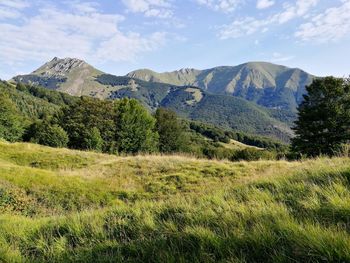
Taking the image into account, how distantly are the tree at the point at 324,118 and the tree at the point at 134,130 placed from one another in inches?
1334

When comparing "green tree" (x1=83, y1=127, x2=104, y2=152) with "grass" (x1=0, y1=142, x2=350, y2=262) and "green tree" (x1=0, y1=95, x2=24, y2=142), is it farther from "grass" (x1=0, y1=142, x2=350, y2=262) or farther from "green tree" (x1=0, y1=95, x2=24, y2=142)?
"grass" (x1=0, y1=142, x2=350, y2=262)

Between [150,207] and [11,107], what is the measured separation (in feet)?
261

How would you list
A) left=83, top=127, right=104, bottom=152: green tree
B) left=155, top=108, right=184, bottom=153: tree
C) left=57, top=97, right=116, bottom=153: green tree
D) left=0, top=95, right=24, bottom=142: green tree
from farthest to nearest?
1. left=155, top=108, right=184, bottom=153: tree
2. left=0, top=95, right=24, bottom=142: green tree
3. left=57, top=97, right=116, bottom=153: green tree
4. left=83, top=127, right=104, bottom=152: green tree

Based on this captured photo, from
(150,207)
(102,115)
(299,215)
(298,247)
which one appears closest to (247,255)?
(298,247)

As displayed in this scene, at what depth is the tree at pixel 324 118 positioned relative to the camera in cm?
4016

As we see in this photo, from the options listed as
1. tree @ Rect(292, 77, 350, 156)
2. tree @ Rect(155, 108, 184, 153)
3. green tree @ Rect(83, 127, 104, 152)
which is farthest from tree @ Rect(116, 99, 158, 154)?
tree @ Rect(292, 77, 350, 156)

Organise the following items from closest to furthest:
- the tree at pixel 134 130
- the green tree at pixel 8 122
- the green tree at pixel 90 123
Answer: the green tree at pixel 90 123 < the tree at pixel 134 130 < the green tree at pixel 8 122

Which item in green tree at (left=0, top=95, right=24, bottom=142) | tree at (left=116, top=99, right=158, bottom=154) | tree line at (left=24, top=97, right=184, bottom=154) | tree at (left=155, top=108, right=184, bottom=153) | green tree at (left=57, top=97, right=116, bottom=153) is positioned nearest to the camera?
green tree at (left=57, top=97, right=116, bottom=153)

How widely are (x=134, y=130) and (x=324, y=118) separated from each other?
39.9m

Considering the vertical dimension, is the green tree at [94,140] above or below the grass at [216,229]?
below

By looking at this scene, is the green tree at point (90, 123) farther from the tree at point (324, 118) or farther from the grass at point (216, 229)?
the grass at point (216, 229)

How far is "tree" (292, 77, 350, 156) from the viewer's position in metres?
40.2

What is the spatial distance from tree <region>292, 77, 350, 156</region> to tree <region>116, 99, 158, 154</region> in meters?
33.9

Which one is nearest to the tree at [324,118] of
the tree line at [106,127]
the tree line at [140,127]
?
the tree line at [140,127]
